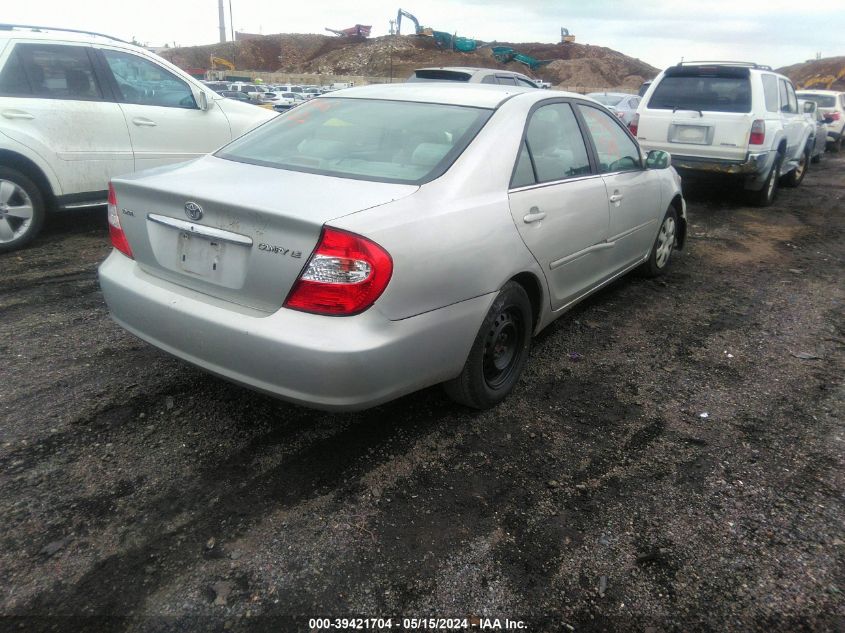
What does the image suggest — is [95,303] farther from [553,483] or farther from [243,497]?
[553,483]

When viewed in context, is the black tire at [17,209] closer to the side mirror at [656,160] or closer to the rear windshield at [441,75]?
the side mirror at [656,160]

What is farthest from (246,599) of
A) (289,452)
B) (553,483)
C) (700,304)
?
(700,304)

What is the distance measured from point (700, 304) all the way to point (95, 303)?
455cm

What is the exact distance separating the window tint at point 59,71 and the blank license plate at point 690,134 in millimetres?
6941

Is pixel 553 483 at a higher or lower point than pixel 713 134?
lower

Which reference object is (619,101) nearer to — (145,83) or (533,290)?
(145,83)

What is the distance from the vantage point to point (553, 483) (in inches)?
104

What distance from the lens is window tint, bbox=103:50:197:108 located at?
6.02 m

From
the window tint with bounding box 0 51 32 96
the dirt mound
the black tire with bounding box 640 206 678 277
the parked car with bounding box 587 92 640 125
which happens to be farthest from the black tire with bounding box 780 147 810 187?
the dirt mound

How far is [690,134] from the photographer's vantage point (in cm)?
830

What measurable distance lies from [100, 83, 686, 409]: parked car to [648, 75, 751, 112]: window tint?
5586mm

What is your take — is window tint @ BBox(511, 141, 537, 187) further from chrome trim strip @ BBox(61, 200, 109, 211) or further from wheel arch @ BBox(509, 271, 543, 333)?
chrome trim strip @ BBox(61, 200, 109, 211)

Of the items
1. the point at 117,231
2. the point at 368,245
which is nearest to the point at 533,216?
the point at 368,245

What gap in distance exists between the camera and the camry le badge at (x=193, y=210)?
98.7 inches
